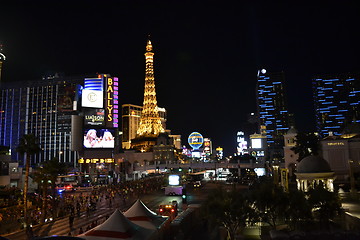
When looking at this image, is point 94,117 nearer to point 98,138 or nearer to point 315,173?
point 98,138

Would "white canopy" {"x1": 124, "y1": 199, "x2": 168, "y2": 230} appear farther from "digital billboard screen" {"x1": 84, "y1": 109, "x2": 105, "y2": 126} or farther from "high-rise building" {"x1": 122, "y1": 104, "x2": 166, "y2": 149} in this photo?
"high-rise building" {"x1": 122, "y1": 104, "x2": 166, "y2": 149}

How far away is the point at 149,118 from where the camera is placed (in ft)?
415

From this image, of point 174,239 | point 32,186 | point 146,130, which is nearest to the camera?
point 174,239

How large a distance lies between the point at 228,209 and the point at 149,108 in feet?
361

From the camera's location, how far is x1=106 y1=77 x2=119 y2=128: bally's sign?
343 feet

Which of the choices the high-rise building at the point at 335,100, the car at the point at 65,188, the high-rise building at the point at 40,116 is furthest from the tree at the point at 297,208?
the high-rise building at the point at 335,100

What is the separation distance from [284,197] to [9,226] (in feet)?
67.6

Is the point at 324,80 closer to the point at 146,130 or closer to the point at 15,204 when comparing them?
the point at 146,130

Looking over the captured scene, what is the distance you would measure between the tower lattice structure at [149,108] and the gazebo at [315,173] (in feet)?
323

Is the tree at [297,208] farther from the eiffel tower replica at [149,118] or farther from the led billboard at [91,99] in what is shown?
the eiffel tower replica at [149,118]

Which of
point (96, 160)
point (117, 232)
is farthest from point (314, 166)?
point (96, 160)

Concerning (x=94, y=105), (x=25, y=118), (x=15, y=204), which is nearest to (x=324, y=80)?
(x=94, y=105)

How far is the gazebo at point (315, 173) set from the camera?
2733 centimetres

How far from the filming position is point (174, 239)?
17750mm
